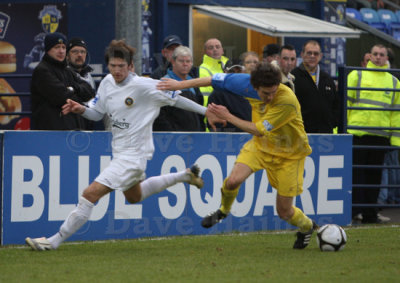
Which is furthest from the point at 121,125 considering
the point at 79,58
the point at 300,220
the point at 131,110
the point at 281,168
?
the point at 79,58

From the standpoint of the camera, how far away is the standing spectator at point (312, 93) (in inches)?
488

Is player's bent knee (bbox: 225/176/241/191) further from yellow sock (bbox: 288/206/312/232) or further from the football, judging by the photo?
the football

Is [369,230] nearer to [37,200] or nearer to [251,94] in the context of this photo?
[251,94]

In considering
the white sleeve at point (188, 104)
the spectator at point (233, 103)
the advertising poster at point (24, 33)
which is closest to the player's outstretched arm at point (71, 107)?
the white sleeve at point (188, 104)

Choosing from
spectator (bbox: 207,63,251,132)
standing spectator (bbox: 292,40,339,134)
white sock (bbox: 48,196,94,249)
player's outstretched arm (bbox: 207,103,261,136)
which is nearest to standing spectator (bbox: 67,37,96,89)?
spectator (bbox: 207,63,251,132)

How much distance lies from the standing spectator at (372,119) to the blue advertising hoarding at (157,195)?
91cm

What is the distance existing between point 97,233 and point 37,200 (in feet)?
2.66

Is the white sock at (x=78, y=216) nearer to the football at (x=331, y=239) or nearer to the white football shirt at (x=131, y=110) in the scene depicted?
the white football shirt at (x=131, y=110)

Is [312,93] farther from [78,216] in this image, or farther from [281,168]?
[78,216]

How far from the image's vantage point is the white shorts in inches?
364

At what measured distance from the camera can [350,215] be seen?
12.5 m

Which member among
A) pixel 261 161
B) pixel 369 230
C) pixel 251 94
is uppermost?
pixel 251 94

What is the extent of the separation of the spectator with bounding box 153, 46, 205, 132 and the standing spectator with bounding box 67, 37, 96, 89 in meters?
0.91

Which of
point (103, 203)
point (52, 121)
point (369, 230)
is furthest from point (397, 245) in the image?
point (52, 121)
